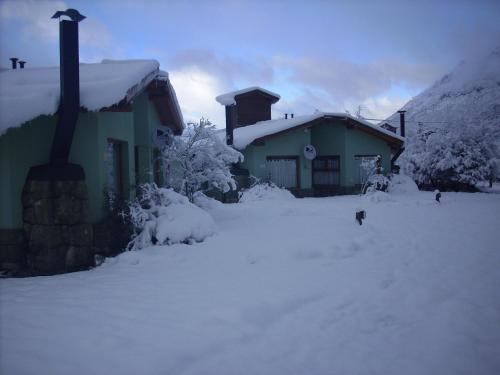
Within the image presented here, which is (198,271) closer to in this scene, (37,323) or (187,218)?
(187,218)

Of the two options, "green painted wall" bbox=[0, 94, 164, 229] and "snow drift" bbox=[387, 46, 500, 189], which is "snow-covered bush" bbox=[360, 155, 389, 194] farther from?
"green painted wall" bbox=[0, 94, 164, 229]

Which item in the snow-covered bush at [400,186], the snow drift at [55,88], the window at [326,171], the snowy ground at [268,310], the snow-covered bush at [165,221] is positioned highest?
the snow drift at [55,88]

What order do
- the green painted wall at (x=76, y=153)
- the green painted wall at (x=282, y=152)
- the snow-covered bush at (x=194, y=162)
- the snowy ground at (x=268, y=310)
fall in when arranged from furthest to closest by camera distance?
the green painted wall at (x=282, y=152), the snow-covered bush at (x=194, y=162), the green painted wall at (x=76, y=153), the snowy ground at (x=268, y=310)

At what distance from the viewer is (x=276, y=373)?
303 cm

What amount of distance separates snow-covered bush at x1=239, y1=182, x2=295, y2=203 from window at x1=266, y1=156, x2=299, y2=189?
1258 mm

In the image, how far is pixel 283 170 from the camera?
18625mm

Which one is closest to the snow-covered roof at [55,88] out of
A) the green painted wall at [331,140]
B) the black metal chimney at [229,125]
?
the black metal chimney at [229,125]

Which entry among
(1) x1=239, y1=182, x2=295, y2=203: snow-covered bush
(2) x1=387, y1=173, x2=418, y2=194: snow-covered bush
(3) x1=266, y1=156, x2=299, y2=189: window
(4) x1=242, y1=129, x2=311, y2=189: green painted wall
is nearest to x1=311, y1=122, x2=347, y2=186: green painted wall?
(4) x1=242, y1=129, x2=311, y2=189: green painted wall

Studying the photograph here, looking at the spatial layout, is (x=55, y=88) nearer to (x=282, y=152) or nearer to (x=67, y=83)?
(x=67, y=83)

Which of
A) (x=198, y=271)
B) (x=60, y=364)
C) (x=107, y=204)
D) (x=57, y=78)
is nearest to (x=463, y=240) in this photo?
(x=198, y=271)

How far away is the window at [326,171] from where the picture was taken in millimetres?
19547

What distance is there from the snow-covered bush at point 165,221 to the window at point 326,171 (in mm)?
12649

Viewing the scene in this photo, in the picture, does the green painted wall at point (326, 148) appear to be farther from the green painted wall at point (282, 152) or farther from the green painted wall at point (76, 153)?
the green painted wall at point (76, 153)

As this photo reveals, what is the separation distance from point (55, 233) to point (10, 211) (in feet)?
2.70
